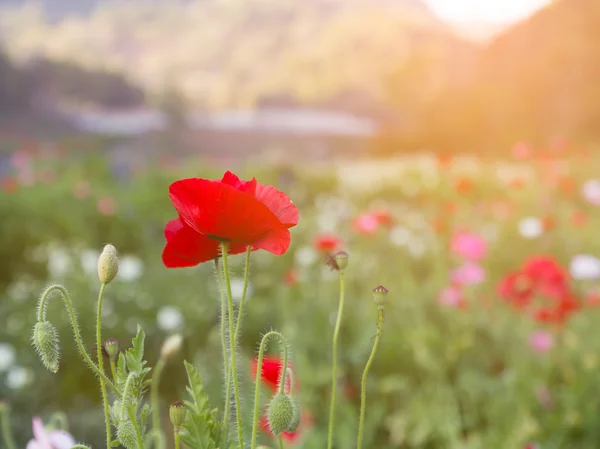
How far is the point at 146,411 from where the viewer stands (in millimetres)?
509

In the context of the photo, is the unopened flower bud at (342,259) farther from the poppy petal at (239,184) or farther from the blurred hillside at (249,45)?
the blurred hillside at (249,45)

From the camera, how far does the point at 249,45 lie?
16.9m

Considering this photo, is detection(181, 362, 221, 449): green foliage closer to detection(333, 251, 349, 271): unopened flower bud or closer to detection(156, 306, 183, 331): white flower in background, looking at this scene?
detection(333, 251, 349, 271): unopened flower bud

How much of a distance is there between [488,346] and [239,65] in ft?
47.3

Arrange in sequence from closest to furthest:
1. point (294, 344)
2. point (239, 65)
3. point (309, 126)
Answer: point (294, 344) < point (309, 126) < point (239, 65)

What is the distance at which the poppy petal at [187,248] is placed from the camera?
54cm

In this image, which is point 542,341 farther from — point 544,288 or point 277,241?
point 277,241

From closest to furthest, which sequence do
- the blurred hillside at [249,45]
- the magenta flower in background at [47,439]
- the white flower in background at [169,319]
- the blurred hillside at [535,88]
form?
the magenta flower in background at [47,439] < the white flower in background at [169,319] < the blurred hillside at [535,88] < the blurred hillside at [249,45]

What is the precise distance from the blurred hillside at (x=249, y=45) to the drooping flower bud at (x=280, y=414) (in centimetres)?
1083

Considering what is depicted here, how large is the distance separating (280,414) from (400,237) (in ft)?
9.16

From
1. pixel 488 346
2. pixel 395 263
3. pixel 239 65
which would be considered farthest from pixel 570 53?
pixel 488 346

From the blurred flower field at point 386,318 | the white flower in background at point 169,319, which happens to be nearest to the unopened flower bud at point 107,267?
the blurred flower field at point 386,318

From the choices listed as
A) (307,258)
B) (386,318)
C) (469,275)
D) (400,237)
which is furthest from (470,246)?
(386,318)

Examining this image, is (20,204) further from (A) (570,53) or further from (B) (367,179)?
(A) (570,53)
